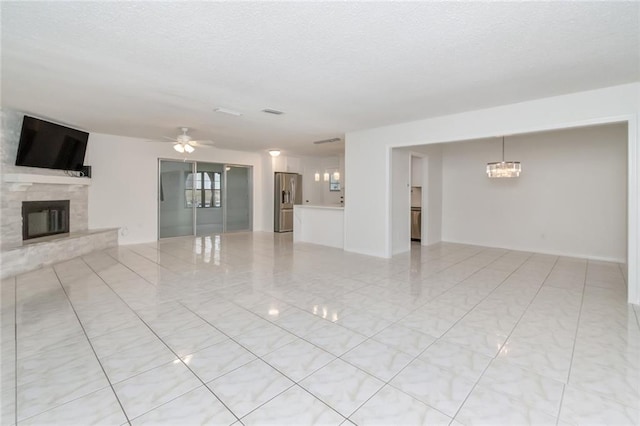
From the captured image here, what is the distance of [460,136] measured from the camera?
4.89m

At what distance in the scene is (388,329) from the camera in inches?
111

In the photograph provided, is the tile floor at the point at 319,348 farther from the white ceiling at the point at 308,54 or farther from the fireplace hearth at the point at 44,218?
the white ceiling at the point at 308,54

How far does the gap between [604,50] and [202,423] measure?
4264 millimetres

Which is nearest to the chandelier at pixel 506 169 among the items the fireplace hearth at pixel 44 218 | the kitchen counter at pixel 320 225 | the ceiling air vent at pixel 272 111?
the kitchen counter at pixel 320 225

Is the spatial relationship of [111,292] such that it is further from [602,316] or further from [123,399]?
[602,316]

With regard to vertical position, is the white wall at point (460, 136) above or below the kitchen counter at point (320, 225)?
above

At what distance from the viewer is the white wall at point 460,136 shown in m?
3.52

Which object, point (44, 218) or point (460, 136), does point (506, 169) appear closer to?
point (460, 136)

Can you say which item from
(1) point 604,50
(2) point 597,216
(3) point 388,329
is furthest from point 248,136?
(2) point 597,216

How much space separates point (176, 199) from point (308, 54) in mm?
6647

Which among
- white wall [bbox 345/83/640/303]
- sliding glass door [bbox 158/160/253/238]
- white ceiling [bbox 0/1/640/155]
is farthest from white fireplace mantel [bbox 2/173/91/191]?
white wall [bbox 345/83/640/303]

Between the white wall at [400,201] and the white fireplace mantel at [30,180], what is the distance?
6356mm

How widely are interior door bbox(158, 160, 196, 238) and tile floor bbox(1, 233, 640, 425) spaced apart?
11.1 ft

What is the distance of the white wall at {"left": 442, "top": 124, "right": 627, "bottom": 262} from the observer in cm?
557
